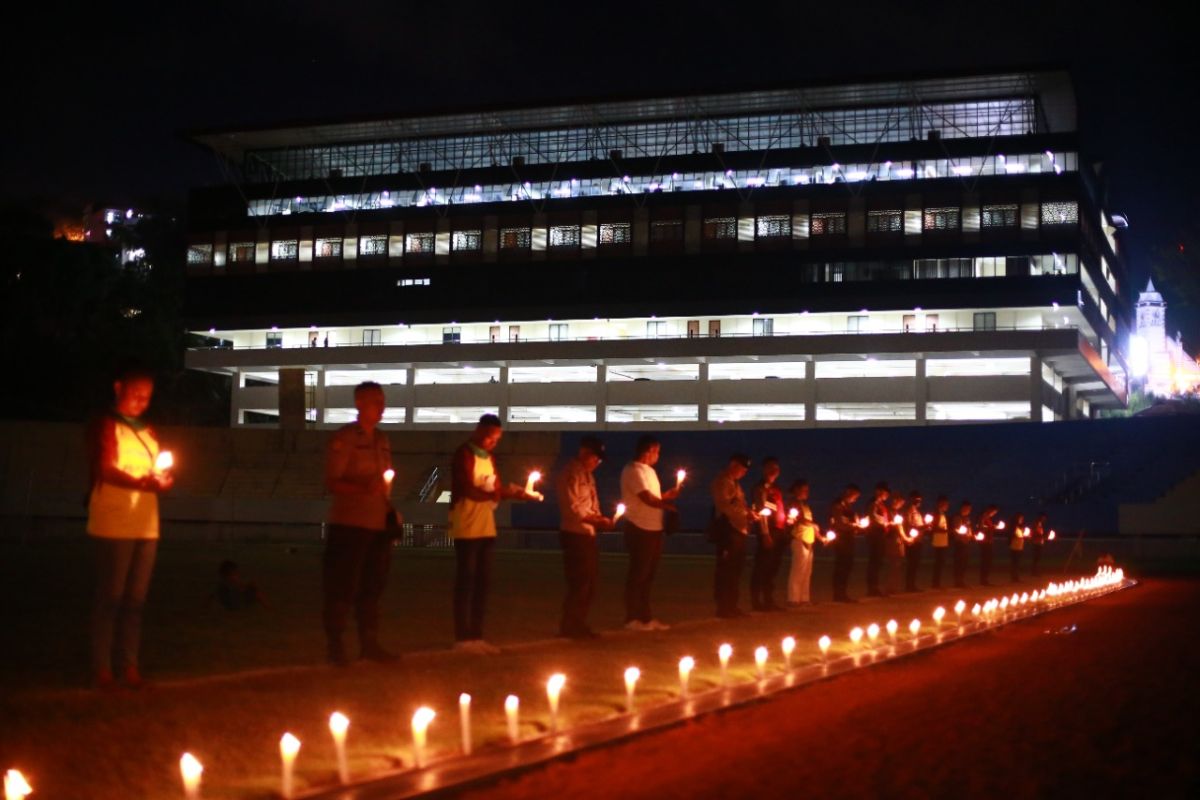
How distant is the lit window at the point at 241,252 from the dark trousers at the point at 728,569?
82.7m

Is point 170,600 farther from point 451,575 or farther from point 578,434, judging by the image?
point 578,434

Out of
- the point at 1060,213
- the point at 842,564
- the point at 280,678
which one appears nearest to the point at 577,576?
the point at 280,678

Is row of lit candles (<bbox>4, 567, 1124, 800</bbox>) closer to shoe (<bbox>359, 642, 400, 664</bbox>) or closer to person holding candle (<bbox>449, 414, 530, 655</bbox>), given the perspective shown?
shoe (<bbox>359, 642, 400, 664</bbox>)

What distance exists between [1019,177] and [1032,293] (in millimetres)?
7036

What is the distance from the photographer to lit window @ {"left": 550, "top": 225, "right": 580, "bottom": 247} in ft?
284

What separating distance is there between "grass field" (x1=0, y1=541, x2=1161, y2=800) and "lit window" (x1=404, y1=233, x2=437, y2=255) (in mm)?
69786

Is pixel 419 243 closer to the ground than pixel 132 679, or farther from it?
farther from it

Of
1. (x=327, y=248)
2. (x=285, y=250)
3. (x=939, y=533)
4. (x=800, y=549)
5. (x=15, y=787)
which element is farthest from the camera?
(x=285, y=250)

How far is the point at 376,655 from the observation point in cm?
1071

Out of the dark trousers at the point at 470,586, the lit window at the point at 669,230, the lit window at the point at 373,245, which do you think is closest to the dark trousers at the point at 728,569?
the dark trousers at the point at 470,586

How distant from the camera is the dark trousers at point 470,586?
11.7 m

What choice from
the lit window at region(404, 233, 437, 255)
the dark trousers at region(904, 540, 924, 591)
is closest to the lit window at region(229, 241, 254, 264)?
the lit window at region(404, 233, 437, 255)

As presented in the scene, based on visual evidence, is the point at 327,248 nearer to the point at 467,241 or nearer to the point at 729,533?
the point at 467,241

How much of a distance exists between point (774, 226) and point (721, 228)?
3274 mm
